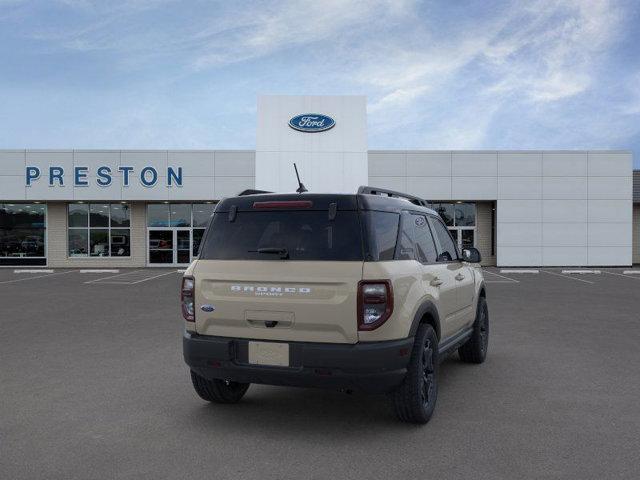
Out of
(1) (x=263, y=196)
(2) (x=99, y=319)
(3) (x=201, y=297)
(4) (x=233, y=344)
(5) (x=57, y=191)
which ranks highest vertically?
(5) (x=57, y=191)

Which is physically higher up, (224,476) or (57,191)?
(57,191)

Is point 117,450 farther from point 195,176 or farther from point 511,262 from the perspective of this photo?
point 511,262

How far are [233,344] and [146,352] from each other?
363 cm

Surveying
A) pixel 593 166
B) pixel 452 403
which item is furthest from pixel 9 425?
pixel 593 166

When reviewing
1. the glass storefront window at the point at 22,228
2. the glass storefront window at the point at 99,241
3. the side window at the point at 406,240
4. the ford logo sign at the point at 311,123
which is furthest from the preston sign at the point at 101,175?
the side window at the point at 406,240

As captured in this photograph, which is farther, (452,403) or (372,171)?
(372,171)

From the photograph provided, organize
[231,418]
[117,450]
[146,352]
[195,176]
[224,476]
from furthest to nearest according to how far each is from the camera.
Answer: [195,176]
[146,352]
[231,418]
[117,450]
[224,476]

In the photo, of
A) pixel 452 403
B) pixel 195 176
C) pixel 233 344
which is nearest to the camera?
pixel 233 344

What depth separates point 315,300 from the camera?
4.03 m

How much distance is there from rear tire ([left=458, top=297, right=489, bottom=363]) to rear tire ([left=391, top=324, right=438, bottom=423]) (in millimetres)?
2058

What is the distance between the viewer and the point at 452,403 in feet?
16.7

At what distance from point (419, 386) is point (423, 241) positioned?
4.65ft

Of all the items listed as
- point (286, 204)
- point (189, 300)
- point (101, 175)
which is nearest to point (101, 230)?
point (101, 175)

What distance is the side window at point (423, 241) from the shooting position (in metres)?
4.95
